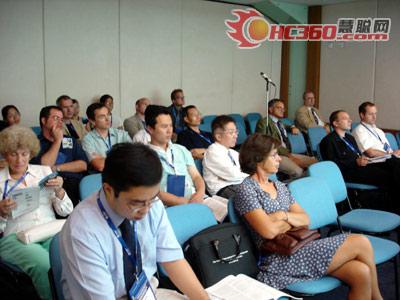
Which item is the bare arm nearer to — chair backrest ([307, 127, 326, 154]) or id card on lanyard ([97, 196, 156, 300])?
id card on lanyard ([97, 196, 156, 300])

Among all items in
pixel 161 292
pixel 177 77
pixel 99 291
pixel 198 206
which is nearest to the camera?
pixel 99 291

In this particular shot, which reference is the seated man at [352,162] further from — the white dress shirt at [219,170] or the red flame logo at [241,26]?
the red flame logo at [241,26]

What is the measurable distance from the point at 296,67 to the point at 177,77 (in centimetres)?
294

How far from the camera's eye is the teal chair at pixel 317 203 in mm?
2930

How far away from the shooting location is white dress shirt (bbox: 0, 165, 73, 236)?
2.67 m

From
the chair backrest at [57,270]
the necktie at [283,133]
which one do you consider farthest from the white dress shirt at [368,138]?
the chair backrest at [57,270]

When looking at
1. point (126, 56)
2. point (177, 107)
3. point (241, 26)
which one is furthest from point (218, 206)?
point (241, 26)

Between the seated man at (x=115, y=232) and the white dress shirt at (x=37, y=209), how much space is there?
3.74 ft

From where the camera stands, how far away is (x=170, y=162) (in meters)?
3.45

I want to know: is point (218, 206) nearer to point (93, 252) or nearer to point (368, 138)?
point (93, 252)

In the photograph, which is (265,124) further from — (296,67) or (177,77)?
(296,67)

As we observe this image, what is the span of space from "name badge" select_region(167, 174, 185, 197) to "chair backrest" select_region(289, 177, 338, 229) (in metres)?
0.85

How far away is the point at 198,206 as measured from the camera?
99.3 inches

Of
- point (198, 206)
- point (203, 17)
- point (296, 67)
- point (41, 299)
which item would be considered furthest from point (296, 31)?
point (41, 299)
